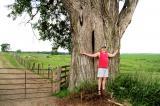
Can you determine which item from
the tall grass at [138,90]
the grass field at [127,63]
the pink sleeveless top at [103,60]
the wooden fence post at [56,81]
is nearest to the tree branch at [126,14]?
the pink sleeveless top at [103,60]

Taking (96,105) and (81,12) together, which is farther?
(81,12)

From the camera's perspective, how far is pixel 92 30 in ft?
59.7

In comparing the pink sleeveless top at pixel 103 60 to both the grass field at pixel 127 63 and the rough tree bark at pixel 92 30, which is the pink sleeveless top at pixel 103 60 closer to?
the rough tree bark at pixel 92 30

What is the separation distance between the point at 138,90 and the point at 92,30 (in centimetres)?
328

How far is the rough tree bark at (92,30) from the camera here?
18.1 metres

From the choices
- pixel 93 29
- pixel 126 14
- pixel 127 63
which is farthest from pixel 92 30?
pixel 127 63

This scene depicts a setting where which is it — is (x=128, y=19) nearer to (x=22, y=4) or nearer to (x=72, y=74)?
(x=72, y=74)

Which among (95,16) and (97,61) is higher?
(95,16)

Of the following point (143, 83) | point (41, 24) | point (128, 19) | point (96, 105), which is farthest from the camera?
point (41, 24)

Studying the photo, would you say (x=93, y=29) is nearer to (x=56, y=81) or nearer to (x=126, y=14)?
(x=126, y=14)

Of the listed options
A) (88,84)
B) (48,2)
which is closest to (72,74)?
(88,84)

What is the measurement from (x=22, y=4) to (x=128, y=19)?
311 inches

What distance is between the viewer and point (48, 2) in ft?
80.8

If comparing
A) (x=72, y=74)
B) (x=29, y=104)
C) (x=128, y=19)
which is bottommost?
(x=29, y=104)
